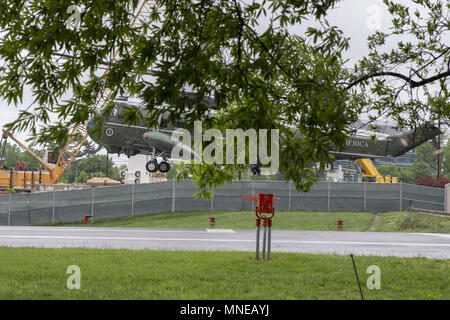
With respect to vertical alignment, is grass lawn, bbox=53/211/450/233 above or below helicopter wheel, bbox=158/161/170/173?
below

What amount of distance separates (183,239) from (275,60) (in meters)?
13.0

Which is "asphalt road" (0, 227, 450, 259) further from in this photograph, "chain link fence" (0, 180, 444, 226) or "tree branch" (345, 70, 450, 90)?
"chain link fence" (0, 180, 444, 226)

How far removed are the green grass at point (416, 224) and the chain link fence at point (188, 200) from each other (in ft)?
17.5

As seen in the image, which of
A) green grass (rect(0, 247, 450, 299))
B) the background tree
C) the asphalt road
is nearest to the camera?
green grass (rect(0, 247, 450, 299))

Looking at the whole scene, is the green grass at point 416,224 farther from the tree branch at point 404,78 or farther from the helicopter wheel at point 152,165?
the tree branch at point 404,78

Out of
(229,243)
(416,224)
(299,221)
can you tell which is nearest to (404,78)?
(229,243)

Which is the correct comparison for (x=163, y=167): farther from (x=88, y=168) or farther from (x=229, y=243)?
(x=88, y=168)

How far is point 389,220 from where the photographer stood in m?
27.4

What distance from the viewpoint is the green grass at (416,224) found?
24.1m

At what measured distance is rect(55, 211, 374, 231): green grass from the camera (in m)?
25.9

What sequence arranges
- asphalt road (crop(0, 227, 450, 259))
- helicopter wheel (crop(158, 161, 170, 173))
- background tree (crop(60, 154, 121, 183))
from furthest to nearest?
background tree (crop(60, 154, 121, 183)), helicopter wheel (crop(158, 161, 170, 173)), asphalt road (crop(0, 227, 450, 259))

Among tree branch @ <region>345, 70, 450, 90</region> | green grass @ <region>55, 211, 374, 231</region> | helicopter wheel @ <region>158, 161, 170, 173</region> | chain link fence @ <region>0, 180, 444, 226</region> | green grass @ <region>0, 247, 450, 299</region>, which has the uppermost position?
tree branch @ <region>345, 70, 450, 90</region>

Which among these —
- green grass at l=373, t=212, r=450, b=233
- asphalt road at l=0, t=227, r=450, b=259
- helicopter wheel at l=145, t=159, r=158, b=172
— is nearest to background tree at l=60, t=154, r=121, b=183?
helicopter wheel at l=145, t=159, r=158, b=172
